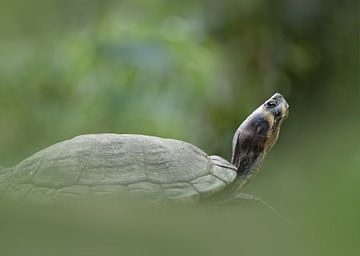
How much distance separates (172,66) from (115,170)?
1812 mm

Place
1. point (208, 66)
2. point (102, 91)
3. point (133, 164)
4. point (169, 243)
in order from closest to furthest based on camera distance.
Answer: point (169, 243) → point (133, 164) → point (102, 91) → point (208, 66)

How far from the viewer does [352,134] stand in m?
0.47

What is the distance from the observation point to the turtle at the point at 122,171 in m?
0.82

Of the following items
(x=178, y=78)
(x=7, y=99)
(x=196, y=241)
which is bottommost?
(x=7, y=99)

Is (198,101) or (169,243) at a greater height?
(169,243)

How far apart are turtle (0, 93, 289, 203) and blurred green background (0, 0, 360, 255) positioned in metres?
0.94

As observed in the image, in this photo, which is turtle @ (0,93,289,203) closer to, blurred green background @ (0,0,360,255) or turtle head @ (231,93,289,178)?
turtle head @ (231,93,289,178)

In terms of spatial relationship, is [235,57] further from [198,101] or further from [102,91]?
[102,91]

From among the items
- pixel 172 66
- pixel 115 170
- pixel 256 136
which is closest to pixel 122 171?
pixel 115 170

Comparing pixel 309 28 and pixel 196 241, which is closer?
pixel 196 241

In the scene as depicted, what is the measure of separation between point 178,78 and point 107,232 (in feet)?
8.00

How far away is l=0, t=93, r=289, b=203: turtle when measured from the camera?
82 centimetres

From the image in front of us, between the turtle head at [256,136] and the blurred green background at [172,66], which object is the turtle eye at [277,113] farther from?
the blurred green background at [172,66]

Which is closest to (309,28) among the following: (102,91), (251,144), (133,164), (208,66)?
(208,66)
